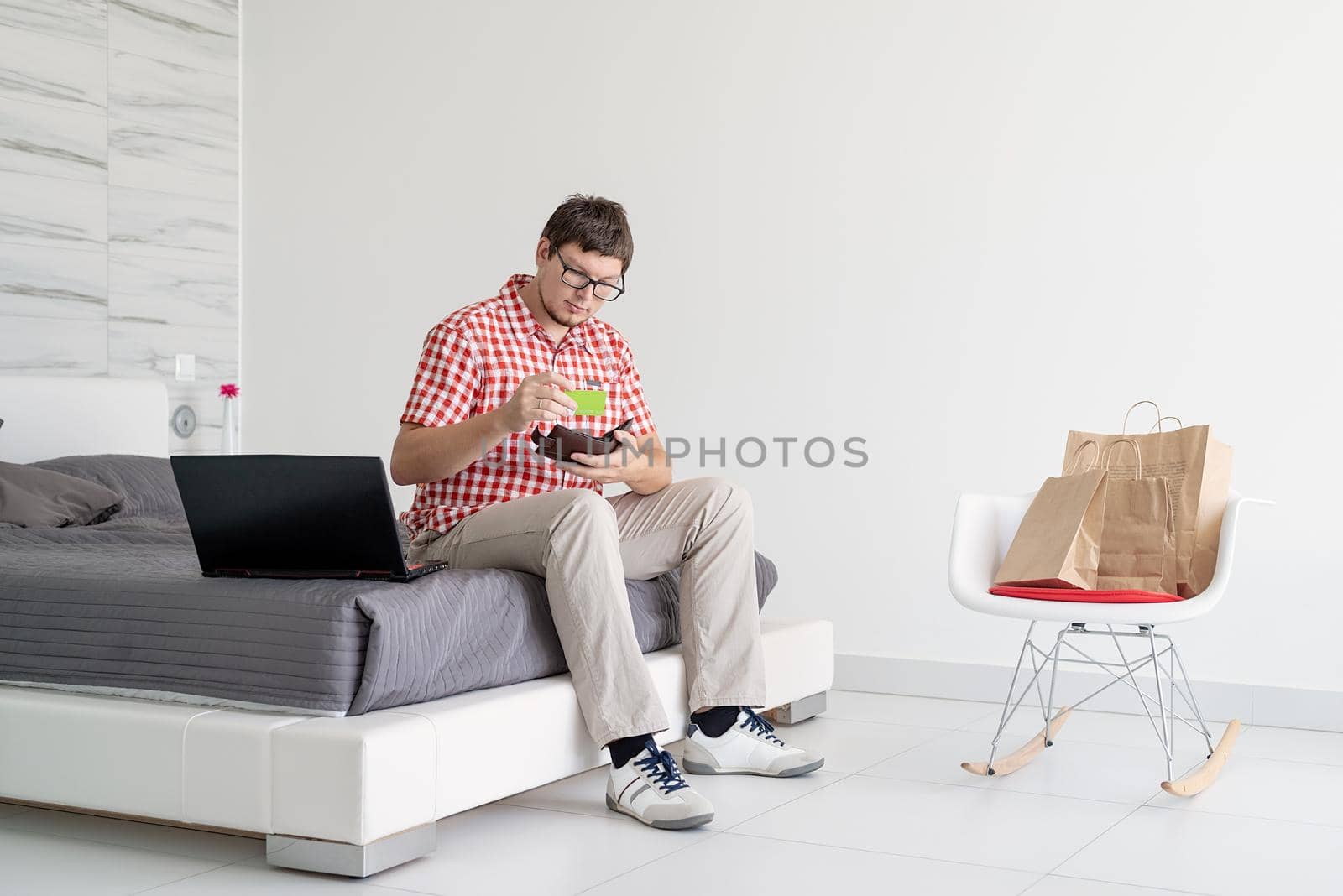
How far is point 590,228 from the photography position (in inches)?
104

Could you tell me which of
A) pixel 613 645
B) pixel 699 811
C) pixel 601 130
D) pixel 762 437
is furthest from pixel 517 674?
pixel 601 130

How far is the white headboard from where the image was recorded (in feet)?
12.7

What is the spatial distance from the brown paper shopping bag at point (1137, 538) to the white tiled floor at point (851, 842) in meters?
0.41

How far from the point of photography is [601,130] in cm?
435

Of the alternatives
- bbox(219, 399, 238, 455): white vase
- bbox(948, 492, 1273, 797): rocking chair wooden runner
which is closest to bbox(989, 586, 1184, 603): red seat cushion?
bbox(948, 492, 1273, 797): rocking chair wooden runner

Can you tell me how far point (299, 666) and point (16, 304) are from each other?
2.52m

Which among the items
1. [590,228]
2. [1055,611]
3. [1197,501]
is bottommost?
[1055,611]

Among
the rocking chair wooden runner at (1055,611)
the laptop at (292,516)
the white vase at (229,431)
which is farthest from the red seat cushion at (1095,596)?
the white vase at (229,431)

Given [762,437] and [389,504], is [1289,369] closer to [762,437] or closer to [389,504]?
[762,437]

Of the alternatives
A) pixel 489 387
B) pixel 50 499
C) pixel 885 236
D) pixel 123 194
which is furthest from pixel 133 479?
pixel 885 236

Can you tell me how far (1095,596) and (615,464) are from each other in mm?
989

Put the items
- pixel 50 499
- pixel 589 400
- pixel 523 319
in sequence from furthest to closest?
pixel 50 499
pixel 523 319
pixel 589 400

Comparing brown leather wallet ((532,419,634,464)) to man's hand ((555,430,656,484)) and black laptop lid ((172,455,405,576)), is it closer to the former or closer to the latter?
man's hand ((555,430,656,484))

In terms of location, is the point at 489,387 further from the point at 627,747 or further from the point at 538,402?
the point at 627,747
